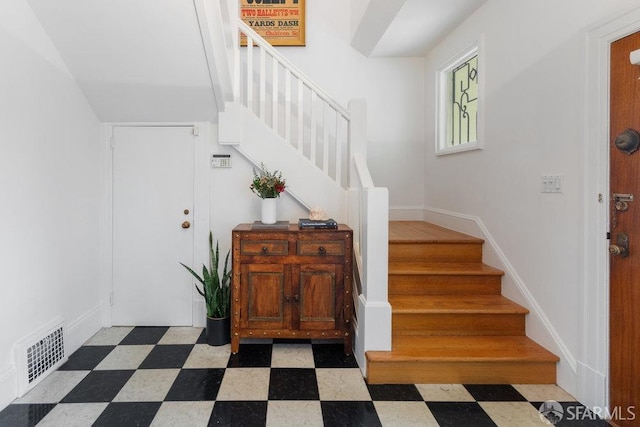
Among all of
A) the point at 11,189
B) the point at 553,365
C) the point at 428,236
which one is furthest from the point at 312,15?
the point at 553,365

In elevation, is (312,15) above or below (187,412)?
above

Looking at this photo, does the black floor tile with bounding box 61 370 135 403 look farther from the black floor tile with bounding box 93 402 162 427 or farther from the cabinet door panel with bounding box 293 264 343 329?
the cabinet door panel with bounding box 293 264 343 329

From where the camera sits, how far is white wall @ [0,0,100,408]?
196 centimetres

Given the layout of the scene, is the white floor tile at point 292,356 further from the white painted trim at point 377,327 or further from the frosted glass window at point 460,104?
the frosted glass window at point 460,104

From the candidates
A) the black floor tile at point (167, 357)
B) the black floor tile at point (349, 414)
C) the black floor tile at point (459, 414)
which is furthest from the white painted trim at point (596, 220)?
the black floor tile at point (167, 357)

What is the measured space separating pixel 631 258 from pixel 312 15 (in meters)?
3.72

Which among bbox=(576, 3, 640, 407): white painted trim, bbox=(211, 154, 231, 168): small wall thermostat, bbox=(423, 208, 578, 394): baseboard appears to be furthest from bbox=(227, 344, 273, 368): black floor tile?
bbox=(576, 3, 640, 407): white painted trim

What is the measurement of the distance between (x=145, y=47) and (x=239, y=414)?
2.36 meters

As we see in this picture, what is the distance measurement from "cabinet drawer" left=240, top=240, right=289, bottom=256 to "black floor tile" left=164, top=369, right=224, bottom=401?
0.82m

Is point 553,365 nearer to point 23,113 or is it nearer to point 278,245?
point 278,245

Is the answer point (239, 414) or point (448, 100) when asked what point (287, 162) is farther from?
point (448, 100)

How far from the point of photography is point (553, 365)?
84.2 inches

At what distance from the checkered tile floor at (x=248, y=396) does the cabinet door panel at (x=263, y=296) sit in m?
0.25

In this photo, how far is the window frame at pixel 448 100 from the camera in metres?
3.00
